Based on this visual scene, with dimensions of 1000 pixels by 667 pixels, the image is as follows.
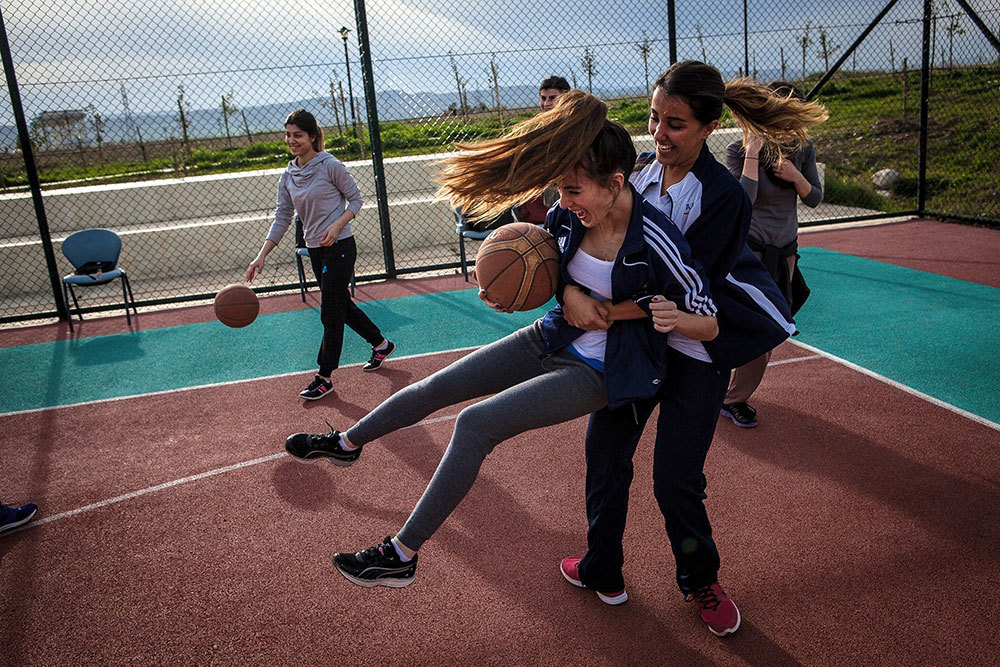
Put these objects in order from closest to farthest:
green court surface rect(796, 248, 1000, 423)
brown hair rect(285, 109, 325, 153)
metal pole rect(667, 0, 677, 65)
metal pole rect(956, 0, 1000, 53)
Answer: green court surface rect(796, 248, 1000, 423), brown hair rect(285, 109, 325, 153), metal pole rect(956, 0, 1000, 53), metal pole rect(667, 0, 677, 65)

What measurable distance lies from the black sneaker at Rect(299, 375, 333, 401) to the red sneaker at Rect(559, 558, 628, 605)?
2.92m

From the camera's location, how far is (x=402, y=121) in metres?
10.8

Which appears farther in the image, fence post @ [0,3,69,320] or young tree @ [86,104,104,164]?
young tree @ [86,104,104,164]

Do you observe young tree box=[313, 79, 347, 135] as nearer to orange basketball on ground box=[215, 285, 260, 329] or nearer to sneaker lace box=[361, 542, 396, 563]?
orange basketball on ground box=[215, 285, 260, 329]

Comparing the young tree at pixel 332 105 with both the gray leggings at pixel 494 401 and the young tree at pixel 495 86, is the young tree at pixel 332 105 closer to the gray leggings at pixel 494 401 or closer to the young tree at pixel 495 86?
the young tree at pixel 495 86

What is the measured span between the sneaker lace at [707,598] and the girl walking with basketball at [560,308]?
948mm

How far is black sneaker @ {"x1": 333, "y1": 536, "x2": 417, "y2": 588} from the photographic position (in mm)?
2594

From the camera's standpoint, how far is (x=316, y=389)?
5.67 meters

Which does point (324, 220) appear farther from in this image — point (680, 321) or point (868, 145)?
point (868, 145)

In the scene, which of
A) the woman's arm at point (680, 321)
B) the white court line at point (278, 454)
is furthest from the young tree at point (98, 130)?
the woman's arm at point (680, 321)

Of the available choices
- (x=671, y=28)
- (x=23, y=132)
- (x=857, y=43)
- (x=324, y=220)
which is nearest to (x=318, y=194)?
(x=324, y=220)

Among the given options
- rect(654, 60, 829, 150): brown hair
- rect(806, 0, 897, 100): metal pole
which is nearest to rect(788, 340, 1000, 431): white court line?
rect(654, 60, 829, 150): brown hair

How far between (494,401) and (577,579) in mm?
1140

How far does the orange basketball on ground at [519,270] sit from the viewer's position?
8.58 ft
